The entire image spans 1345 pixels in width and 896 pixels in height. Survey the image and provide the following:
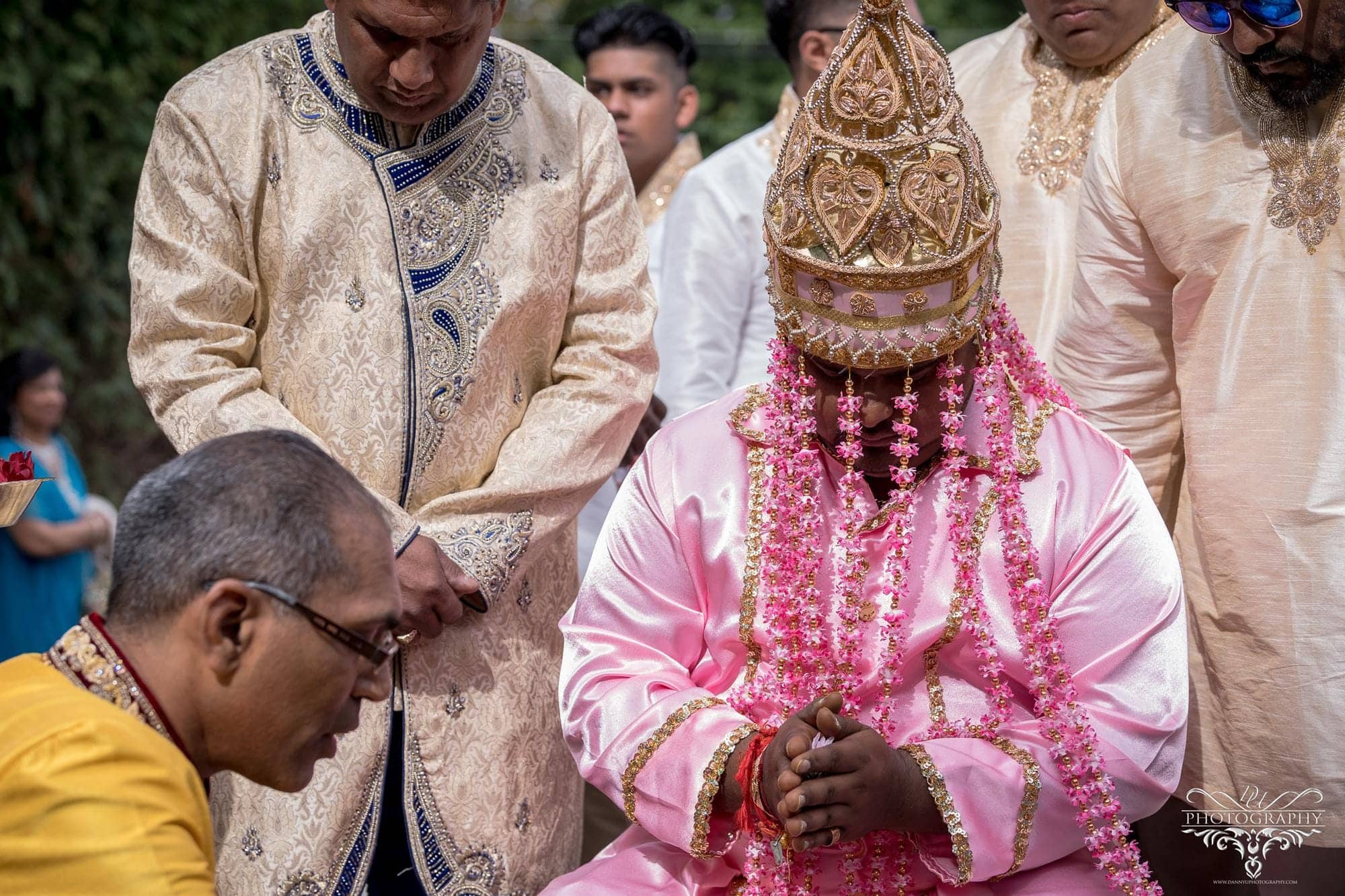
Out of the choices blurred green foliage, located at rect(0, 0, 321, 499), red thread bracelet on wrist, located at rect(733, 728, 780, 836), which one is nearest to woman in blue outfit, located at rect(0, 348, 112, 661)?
blurred green foliage, located at rect(0, 0, 321, 499)

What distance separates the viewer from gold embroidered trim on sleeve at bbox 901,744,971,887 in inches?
121

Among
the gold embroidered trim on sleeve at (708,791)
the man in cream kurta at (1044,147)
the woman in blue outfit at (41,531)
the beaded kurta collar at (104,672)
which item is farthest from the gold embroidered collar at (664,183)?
the beaded kurta collar at (104,672)

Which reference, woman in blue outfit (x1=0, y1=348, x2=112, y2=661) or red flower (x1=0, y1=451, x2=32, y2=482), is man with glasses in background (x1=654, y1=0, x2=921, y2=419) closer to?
red flower (x1=0, y1=451, x2=32, y2=482)

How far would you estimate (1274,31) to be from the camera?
11.7 ft

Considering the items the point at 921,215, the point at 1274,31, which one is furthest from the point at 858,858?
the point at 1274,31

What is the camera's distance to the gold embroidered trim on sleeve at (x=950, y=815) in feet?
10.1

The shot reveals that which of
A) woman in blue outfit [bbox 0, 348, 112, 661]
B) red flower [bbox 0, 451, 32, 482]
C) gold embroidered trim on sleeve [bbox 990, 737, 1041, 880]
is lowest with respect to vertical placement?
woman in blue outfit [bbox 0, 348, 112, 661]

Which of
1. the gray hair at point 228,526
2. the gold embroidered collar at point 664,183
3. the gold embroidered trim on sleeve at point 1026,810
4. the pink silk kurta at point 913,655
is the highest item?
the gray hair at point 228,526

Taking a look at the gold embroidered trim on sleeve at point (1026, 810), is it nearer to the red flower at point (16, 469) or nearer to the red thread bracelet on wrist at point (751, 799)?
the red thread bracelet on wrist at point (751, 799)

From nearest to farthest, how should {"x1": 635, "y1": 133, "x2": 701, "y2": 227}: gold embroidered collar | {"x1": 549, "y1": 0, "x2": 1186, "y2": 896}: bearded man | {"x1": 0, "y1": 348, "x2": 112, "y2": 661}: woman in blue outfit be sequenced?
{"x1": 549, "y1": 0, "x2": 1186, "y2": 896}: bearded man
{"x1": 635, "y1": 133, "x2": 701, "y2": 227}: gold embroidered collar
{"x1": 0, "y1": 348, "x2": 112, "y2": 661}: woman in blue outfit

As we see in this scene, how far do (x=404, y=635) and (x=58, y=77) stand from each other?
6862 millimetres

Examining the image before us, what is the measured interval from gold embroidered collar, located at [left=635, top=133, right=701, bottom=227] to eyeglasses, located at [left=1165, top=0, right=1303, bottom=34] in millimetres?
3155

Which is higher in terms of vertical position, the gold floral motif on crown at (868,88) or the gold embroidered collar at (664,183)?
the gold floral motif on crown at (868,88)

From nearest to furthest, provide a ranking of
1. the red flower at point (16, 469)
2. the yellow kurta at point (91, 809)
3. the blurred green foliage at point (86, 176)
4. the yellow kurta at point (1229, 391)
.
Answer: the yellow kurta at point (91, 809) → the red flower at point (16, 469) → the yellow kurta at point (1229, 391) → the blurred green foliage at point (86, 176)
